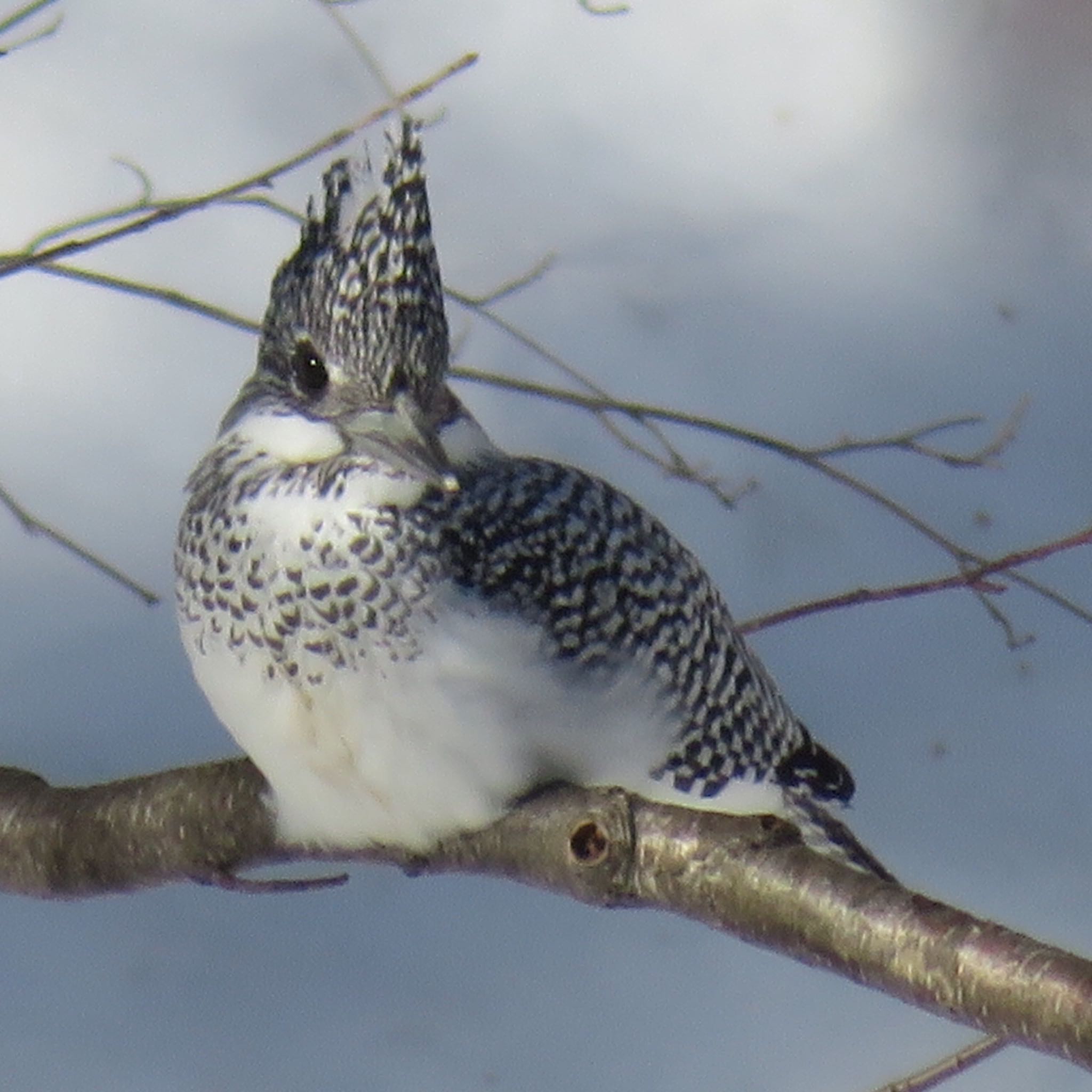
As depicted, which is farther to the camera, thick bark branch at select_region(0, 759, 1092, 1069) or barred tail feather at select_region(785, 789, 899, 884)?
barred tail feather at select_region(785, 789, 899, 884)

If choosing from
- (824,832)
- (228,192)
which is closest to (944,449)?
(824,832)

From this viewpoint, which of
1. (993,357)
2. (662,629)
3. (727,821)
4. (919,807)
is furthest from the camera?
(993,357)

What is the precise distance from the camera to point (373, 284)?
2.35 ft

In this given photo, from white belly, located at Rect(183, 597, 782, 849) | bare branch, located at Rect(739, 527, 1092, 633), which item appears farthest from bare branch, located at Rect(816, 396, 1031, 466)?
white belly, located at Rect(183, 597, 782, 849)

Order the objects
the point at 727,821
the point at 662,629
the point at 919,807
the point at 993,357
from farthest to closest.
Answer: the point at 993,357, the point at 919,807, the point at 662,629, the point at 727,821

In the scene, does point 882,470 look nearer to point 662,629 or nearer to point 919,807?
point 919,807

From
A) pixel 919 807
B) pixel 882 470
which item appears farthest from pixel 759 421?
pixel 919 807

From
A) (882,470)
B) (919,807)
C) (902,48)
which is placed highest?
(902,48)

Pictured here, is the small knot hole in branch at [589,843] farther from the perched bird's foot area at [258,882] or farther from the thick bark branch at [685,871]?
the perched bird's foot area at [258,882]

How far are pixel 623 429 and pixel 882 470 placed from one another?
0.21 meters

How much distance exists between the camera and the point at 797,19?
159 cm

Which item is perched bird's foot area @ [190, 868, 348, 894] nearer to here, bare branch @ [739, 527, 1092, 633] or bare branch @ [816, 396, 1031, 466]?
bare branch @ [739, 527, 1092, 633]

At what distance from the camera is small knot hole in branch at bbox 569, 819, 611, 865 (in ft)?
2.26

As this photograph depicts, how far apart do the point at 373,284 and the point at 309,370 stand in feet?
0.16
